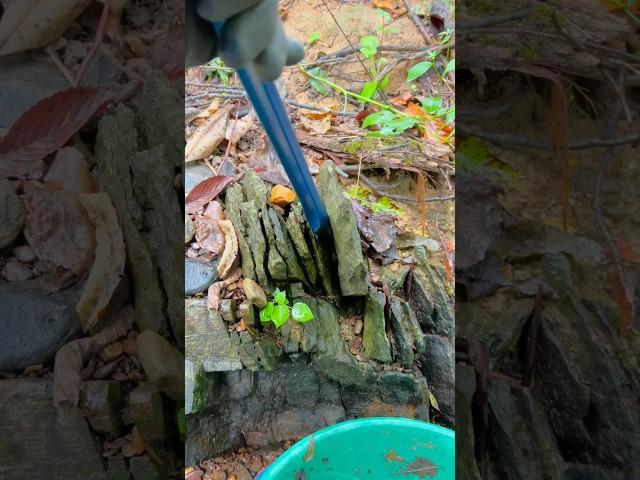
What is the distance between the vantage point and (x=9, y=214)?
11.4 inches

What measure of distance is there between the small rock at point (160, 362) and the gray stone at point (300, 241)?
94cm

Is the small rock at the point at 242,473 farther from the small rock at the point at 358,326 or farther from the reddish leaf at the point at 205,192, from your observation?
the reddish leaf at the point at 205,192

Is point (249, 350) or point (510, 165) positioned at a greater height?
point (510, 165)

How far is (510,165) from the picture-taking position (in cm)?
28

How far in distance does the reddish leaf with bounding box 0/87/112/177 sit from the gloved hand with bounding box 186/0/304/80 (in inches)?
3.6

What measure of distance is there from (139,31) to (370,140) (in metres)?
1.26

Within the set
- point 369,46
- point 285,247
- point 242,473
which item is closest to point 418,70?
point 369,46

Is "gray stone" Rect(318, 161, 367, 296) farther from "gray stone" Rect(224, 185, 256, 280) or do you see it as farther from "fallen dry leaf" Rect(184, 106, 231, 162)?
"fallen dry leaf" Rect(184, 106, 231, 162)

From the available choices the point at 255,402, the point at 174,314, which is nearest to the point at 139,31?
the point at 174,314

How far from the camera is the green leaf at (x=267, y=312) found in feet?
3.96

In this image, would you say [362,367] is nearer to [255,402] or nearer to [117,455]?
[255,402]

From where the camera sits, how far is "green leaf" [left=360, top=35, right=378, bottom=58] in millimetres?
1688

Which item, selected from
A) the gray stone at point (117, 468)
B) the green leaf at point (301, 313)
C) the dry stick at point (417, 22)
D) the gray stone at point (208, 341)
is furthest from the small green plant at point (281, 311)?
the dry stick at point (417, 22)

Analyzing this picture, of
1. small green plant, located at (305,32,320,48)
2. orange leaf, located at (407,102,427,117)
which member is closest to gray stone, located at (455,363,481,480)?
orange leaf, located at (407,102,427,117)
